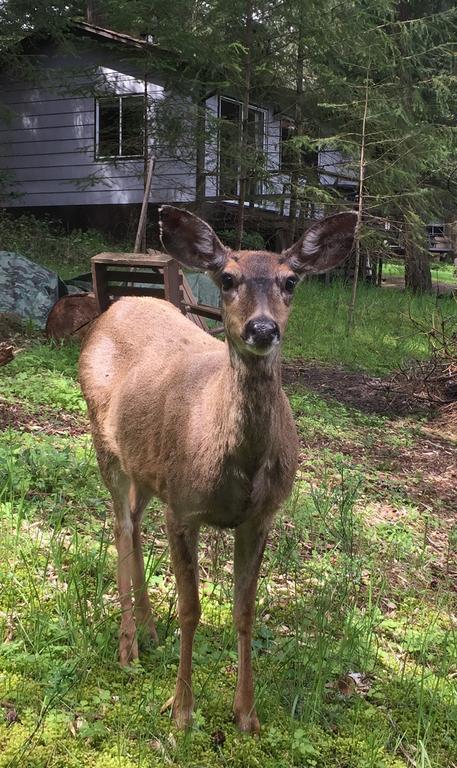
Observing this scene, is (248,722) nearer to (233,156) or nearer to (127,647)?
(127,647)

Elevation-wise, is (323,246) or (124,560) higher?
(323,246)

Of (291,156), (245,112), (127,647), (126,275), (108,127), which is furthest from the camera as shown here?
(108,127)

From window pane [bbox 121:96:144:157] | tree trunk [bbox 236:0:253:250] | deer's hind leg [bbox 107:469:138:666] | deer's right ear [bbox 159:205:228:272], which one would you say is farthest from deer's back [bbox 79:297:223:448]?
window pane [bbox 121:96:144:157]

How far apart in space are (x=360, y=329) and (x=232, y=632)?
379 inches

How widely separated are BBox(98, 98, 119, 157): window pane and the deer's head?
49.7 ft

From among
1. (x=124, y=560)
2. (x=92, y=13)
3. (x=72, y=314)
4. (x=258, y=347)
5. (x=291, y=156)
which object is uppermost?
(x=92, y=13)

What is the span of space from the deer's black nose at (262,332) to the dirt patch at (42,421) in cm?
371

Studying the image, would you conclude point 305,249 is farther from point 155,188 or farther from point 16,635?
point 155,188

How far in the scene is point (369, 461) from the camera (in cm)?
649

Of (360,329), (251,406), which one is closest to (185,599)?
(251,406)

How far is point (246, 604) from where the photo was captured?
3.03 metres

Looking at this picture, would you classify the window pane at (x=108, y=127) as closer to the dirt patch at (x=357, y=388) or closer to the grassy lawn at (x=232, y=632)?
the dirt patch at (x=357, y=388)

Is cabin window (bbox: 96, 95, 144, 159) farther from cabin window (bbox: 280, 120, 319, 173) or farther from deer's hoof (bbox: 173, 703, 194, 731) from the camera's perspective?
deer's hoof (bbox: 173, 703, 194, 731)

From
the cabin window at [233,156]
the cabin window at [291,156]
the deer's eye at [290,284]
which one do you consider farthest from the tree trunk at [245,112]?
the deer's eye at [290,284]
